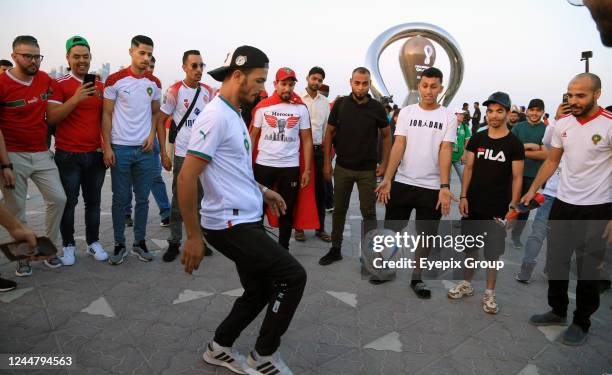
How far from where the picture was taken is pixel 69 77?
4363mm

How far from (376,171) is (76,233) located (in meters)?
4.02

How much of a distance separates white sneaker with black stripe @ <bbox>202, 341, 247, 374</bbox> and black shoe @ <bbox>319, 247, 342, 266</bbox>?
7.20 feet

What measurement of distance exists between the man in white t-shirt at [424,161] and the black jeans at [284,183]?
3.82 feet

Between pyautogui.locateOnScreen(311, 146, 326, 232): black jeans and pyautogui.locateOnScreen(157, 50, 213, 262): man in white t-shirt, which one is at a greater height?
pyautogui.locateOnScreen(157, 50, 213, 262): man in white t-shirt

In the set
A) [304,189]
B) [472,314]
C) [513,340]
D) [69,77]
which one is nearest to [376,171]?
[304,189]

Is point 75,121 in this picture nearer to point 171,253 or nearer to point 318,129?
point 171,253

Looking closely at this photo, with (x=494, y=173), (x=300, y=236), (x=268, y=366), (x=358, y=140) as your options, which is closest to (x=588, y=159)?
(x=494, y=173)

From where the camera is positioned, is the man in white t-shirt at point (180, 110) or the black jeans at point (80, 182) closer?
the black jeans at point (80, 182)

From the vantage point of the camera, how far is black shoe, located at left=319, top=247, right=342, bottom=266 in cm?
483

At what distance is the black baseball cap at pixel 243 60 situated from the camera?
2383mm

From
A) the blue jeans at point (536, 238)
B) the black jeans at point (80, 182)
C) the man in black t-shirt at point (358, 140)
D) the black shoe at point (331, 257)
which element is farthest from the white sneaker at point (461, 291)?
the black jeans at point (80, 182)

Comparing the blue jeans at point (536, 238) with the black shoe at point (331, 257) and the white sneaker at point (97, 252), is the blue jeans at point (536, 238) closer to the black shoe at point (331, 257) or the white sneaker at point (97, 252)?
the black shoe at point (331, 257)

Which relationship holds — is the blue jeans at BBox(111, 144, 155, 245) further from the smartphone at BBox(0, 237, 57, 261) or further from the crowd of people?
the smartphone at BBox(0, 237, 57, 261)

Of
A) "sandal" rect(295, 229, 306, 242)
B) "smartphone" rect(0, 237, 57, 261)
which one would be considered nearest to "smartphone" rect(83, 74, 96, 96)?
"smartphone" rect(0, 237, 57, 261)
